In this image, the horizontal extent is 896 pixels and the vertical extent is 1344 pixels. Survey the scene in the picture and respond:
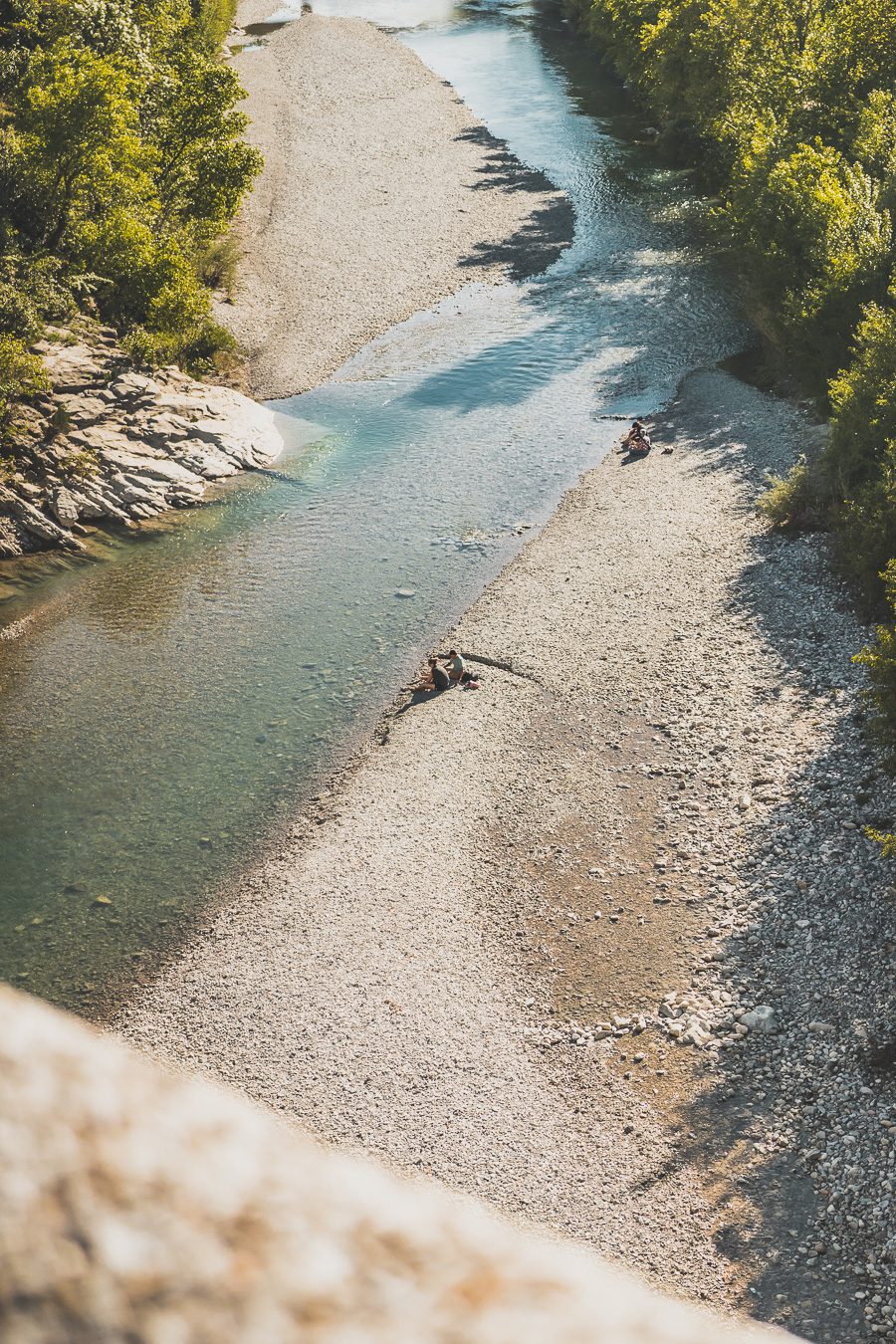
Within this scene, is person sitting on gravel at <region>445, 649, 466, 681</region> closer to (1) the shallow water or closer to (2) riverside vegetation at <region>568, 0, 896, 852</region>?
(1) the shallow water

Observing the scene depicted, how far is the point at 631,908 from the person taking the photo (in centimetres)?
2009

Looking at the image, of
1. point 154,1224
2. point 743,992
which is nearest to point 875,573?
point 743,992

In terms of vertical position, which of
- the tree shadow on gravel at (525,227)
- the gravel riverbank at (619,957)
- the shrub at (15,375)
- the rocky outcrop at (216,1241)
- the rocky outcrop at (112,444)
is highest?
the rocky outcrop at (216,1241)

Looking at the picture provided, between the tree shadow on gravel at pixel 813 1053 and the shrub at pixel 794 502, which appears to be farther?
the shrub at pixel 794 502

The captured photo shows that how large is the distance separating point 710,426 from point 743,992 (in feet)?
77.2

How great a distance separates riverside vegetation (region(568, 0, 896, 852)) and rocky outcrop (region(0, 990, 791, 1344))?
1994cm

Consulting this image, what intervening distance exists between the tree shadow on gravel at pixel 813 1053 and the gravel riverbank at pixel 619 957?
1.7 inches

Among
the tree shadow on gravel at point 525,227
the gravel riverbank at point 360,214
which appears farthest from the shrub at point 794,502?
the tree shadow on gravel at point 525,227

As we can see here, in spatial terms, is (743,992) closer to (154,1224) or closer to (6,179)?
(154,1224)

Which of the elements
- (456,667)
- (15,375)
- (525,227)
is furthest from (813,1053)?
(525,227)

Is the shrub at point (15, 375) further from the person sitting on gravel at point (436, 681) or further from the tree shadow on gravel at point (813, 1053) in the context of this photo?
the tree shadow on gravel at point (813, 1053)

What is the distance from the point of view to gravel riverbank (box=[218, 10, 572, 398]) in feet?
149

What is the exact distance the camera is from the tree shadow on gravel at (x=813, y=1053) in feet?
46.4

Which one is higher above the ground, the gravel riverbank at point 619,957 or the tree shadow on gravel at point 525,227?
the tree shadow on gravel at point 525,227
